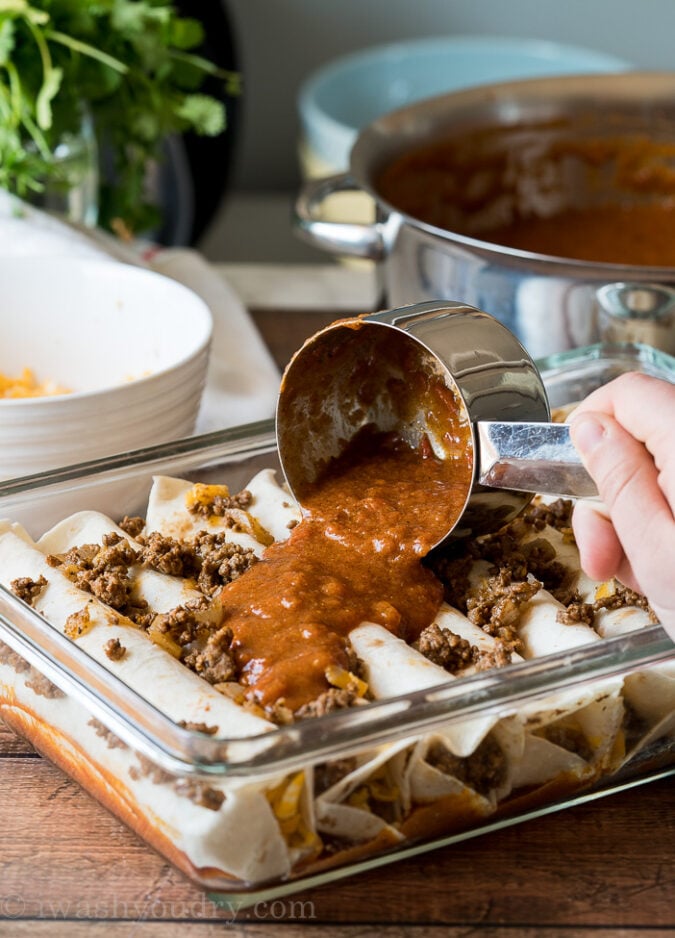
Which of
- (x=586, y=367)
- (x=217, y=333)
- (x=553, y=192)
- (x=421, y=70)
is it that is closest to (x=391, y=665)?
(x=586, y=367)

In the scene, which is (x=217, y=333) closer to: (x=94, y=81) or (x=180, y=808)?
(x=94, y=81)

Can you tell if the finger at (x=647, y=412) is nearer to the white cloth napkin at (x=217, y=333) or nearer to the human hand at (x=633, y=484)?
the human hand at (x=633, y=484)

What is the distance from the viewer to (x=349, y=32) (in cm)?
341

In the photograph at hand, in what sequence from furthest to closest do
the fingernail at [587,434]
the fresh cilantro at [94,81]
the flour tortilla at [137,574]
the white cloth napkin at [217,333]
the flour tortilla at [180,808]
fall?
the fresh cilantro at [94,81], the white cloth napkin at [217,333], the flour tortilla at [137,574], the fingernail at [587,434], the flour tortilla at [180,808]

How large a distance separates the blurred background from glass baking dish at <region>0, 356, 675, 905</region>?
7.66ft

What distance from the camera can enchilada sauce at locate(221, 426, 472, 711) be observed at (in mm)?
1083

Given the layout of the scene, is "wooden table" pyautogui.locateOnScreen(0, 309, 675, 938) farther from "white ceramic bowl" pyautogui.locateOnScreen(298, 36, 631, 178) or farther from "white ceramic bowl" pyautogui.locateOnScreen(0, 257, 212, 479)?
"white ceramic bowl" pyautogui.locateOnScreen(298, 36, 631, 178)

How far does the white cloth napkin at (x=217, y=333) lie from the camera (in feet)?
6.09

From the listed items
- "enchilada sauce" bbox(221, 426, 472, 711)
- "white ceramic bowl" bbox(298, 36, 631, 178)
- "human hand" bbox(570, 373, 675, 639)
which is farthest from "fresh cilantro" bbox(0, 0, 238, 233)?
"human hand" bbox(570, 373, 675, 639)

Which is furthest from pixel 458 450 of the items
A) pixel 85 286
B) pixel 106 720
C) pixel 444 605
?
pixel 85 286

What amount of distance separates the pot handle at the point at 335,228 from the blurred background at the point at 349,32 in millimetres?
1399

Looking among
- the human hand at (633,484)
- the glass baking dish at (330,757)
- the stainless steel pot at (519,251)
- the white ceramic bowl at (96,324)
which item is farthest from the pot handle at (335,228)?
the glass baking dish at (330,757)

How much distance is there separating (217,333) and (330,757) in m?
1.23

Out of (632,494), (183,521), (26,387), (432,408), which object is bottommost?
(26,387)
